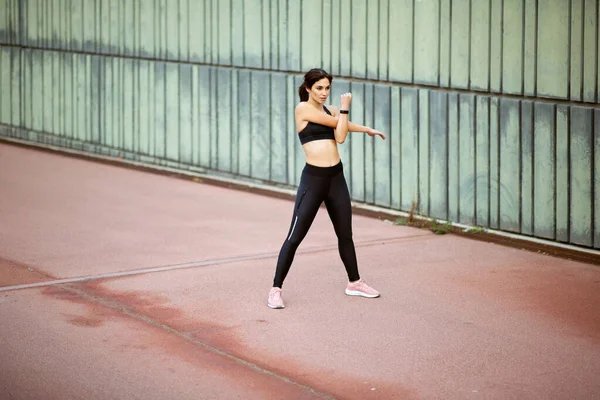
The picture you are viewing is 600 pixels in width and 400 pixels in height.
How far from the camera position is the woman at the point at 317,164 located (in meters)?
7.91

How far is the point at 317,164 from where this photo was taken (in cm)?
797

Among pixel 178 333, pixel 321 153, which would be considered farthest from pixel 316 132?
pixel 178 333

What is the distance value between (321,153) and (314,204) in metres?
0.38

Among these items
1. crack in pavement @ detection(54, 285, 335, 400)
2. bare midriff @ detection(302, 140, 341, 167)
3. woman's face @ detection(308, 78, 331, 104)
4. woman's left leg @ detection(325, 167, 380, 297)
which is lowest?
crack in pavement @ detection(54, 285, 335, 400)

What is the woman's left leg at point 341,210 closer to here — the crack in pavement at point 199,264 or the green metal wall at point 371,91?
the crack in pavement at point 199,264

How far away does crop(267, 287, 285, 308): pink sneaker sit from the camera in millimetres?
8016

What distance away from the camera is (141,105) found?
15414 mm

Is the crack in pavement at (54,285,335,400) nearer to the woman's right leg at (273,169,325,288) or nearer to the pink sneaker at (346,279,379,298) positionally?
the woman's right leg at (273,169,325,288)

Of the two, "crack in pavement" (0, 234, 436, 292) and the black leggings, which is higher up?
the black leggings

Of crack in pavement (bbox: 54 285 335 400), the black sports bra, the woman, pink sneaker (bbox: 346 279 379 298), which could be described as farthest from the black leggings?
crack in pavement (bbox: 54 285 335 400)

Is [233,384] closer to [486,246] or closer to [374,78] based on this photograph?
[486,246]

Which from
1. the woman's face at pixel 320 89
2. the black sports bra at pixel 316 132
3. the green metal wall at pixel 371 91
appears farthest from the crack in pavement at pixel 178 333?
the green metal wall at pixel 371 91

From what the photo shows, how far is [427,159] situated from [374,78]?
1169 mm

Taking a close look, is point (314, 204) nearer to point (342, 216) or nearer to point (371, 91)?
point (342, 216)
